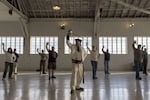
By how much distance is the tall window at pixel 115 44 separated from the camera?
23984mm

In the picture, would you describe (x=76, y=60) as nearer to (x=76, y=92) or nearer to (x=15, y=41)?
(x=76, y=92)

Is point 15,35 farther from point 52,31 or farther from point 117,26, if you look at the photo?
point 117,26

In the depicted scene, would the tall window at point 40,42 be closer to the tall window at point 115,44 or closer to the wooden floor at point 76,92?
the tall window at point 115,44

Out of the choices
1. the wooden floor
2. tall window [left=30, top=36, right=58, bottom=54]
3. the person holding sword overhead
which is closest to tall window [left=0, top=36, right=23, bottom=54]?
tall window [left=30, top=36, right=58, bottom=54]

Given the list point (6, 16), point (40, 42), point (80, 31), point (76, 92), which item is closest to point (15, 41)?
point (40, 42)

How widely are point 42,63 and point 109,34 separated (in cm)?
682

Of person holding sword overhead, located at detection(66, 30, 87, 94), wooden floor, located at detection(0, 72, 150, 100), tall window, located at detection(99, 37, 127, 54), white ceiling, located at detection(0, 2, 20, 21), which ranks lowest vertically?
wooden floor, located at detection(0, 72, 150, 100)

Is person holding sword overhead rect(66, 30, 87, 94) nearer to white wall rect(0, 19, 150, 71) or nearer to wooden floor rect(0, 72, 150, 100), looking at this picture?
wooden floor rect(0, 72, 150, 100)

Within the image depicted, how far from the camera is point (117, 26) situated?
23.7 m

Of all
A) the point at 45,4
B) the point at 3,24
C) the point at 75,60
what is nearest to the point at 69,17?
the point at 45,4

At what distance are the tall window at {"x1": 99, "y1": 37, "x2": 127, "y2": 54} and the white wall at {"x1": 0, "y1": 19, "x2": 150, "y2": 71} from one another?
361 millimetres

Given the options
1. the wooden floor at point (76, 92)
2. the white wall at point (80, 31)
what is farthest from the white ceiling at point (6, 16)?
the wooden floor at point (76, 92)

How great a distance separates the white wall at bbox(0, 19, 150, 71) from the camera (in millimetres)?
23656

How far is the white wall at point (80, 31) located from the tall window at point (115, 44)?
361 mm
